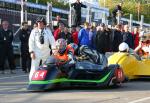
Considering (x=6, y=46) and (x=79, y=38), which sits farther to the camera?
(x=79, y=38)

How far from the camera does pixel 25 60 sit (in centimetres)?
1961

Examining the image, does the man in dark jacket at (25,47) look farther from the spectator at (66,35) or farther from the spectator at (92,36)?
the spectator at (92,36)

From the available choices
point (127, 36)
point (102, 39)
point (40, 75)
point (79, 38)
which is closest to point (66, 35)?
point (79, 38)

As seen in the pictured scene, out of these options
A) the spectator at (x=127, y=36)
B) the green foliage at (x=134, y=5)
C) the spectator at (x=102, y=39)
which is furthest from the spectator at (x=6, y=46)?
the green foliage at (x=134, y=5)

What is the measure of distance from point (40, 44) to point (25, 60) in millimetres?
5835

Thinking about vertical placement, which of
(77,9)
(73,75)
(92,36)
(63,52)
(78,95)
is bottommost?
(78,95)

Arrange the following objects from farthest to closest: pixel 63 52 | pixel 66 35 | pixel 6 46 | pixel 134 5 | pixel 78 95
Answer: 1. pixel 134 5
2. pixel 66 35
3. pixel 6 46
4. pixel 63 52
5. pixel 78 95

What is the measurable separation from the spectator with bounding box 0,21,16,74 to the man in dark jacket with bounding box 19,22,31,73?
52 cm

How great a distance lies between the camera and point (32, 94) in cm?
1248

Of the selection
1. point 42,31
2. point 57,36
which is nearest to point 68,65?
point 42,31

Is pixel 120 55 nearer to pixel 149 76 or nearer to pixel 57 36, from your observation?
pixel 149 76

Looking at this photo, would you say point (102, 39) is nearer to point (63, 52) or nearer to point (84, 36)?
point (84, 36)

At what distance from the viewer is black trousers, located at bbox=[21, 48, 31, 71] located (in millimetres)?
19359

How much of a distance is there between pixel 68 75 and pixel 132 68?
3.07 metres
